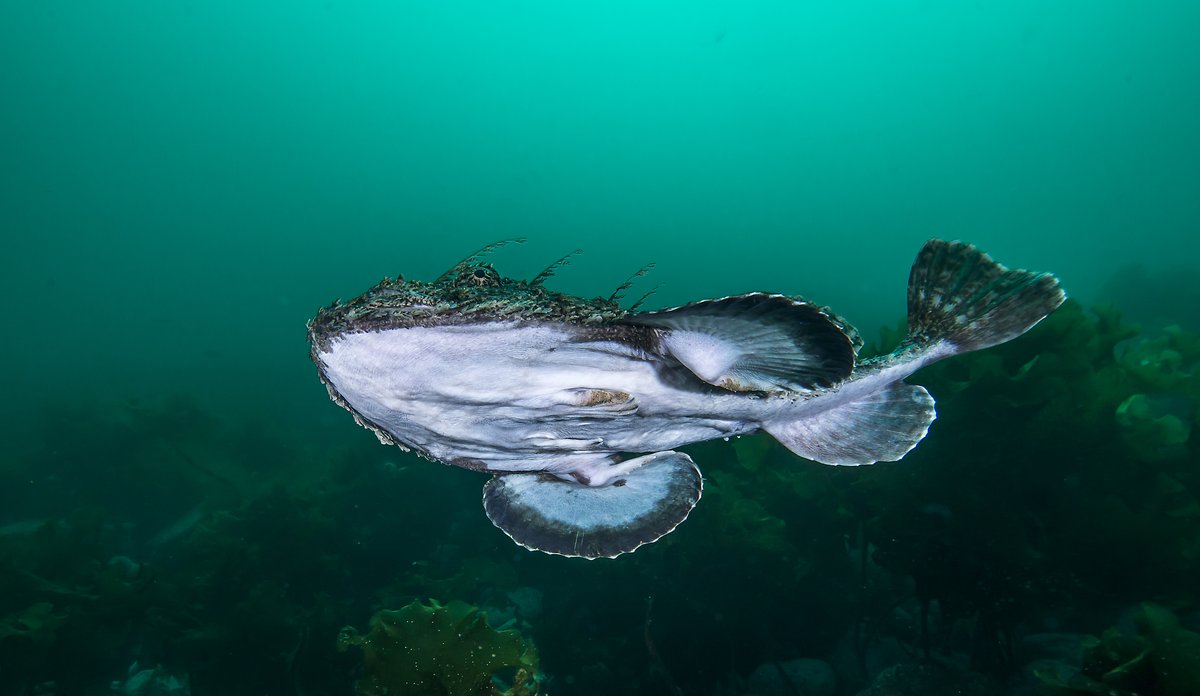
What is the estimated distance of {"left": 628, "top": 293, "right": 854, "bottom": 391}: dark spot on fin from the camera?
1.58m

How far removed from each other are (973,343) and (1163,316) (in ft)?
97.5

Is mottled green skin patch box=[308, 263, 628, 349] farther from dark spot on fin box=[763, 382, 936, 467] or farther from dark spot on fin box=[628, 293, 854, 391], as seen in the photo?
dark spot on fin box=[763, 382, 936, 467]

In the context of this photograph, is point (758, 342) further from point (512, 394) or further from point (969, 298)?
point (969, 298)

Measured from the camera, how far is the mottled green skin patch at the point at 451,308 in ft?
4.29

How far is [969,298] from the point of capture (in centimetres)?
276

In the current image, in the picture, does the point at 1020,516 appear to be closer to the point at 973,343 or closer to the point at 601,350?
the point at 973,343

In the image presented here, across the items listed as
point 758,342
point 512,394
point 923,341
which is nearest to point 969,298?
point 923,341

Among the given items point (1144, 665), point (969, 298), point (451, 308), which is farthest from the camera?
point (1144, 665)

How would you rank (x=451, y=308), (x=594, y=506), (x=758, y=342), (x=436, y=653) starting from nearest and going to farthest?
(x=451, y=308) → (x=758, y=342) → (x=594, y=506) → (x=436, y=653)

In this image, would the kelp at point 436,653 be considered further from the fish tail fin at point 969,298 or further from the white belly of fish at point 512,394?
the fish tail fin at point 969,298

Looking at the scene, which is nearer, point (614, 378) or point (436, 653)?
point (614, 378)

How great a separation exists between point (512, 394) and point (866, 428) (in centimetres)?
224

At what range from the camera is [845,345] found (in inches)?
67.7

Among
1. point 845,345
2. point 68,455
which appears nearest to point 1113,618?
point 845,345
